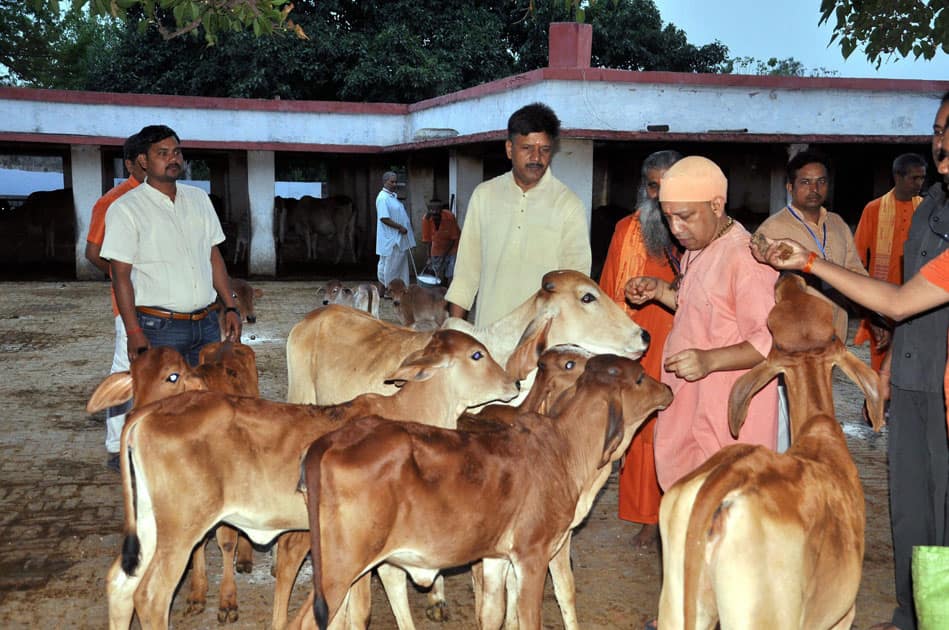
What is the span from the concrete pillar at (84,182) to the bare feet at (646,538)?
16.6m

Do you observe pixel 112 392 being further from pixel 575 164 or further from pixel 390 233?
pixel 390 233

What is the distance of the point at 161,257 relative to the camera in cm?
570

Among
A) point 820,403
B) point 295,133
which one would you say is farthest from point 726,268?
point 295,133

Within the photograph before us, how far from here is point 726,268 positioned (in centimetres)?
389

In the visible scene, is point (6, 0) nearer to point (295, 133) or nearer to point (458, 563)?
point (295, 133)

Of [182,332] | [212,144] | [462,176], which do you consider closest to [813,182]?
[182,332]

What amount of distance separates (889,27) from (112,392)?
306 inches

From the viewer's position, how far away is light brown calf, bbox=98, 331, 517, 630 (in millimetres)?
3986

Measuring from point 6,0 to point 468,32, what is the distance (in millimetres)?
15884

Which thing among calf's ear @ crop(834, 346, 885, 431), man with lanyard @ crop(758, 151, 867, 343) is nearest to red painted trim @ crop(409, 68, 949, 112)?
man with lanyard @ crop(758, 151, 867, 343)

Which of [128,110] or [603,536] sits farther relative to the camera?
[128,110]

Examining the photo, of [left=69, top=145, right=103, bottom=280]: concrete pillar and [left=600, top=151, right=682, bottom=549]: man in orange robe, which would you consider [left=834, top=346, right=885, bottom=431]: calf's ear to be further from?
[left=69, top=145, right=103, bottom=280]: concrete pillar

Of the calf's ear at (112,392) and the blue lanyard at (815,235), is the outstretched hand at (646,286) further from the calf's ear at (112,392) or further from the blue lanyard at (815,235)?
the calf's ear at (112,392)

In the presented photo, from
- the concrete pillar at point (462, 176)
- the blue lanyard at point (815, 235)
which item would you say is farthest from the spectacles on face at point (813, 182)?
the concrete pillar at point (462, 176)
